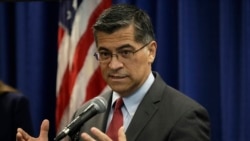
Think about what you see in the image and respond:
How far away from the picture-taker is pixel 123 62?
77.0 inches

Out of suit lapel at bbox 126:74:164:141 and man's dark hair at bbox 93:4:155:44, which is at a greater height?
man's dark hair at bbox 93:4:155:44

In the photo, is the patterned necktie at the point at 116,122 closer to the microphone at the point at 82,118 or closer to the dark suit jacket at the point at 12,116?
the microphone at the point at 82,118

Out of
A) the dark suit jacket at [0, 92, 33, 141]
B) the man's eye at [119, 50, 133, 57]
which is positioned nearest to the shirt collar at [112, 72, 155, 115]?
the man's eye at [119, 50, 133, 57]

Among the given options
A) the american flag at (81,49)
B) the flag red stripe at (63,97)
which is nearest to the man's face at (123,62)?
the american flag at (81,49)

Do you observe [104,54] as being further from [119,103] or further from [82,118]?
[82,118]

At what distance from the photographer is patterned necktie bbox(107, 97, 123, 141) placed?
196cm

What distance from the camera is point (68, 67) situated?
338 cm

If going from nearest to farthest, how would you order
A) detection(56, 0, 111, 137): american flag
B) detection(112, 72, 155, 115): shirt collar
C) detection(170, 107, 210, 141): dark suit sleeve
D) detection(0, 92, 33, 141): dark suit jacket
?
detection(170, 107, 210, 141): dark suit sleeve
detection(112, 72, 155, 115): shirt collar
detection(0, 92, 33, 141): dark suit jacket
detection(56, 0, 111, 137): american flag

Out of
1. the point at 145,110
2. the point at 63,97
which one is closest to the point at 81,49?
the point at 63,97

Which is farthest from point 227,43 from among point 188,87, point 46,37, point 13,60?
point 13,60

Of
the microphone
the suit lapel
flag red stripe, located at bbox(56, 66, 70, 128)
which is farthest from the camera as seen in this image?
flag red stripe, located at bbox(56, 66, 70, 128)

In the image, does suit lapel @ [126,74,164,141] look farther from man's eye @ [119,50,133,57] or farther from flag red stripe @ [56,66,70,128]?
flag red stripe @ [56,66,70,128]

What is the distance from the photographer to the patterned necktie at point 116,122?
196 centimetres

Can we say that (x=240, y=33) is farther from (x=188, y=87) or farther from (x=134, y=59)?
(x=134, y=59)
